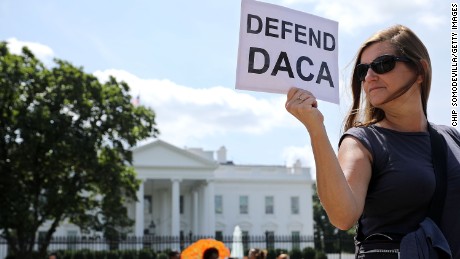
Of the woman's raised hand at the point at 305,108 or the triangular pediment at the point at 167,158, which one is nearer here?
the woman's raised hand at the point at 305,108

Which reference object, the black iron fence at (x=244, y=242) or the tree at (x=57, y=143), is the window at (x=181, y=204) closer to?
the black iron fence at (x=244, y=242)

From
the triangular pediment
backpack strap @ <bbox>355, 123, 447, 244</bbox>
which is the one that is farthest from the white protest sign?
the triangular pediment

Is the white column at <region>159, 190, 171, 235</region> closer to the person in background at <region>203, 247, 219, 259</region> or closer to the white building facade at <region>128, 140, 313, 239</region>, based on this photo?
the white building facade at <region>128, 140, 313, 239</region>

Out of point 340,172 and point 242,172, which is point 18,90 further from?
point 242,172

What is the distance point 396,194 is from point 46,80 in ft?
94.2

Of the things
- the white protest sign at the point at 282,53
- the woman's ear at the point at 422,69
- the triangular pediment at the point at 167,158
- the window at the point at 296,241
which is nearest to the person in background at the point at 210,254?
the white protest sign at the point at 282,53

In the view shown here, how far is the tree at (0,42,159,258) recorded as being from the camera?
28.5 meters

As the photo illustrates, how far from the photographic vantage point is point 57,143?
1120 inches

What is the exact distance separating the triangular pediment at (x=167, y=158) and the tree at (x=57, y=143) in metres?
37.0

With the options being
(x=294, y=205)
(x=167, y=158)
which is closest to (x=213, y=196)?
(x=167, y=158)

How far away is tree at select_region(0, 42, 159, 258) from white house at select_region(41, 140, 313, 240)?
36.8 metres

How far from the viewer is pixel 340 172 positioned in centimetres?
181

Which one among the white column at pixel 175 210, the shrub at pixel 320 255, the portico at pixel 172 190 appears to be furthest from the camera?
the white column at pixel 175 210

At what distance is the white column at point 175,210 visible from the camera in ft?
226
